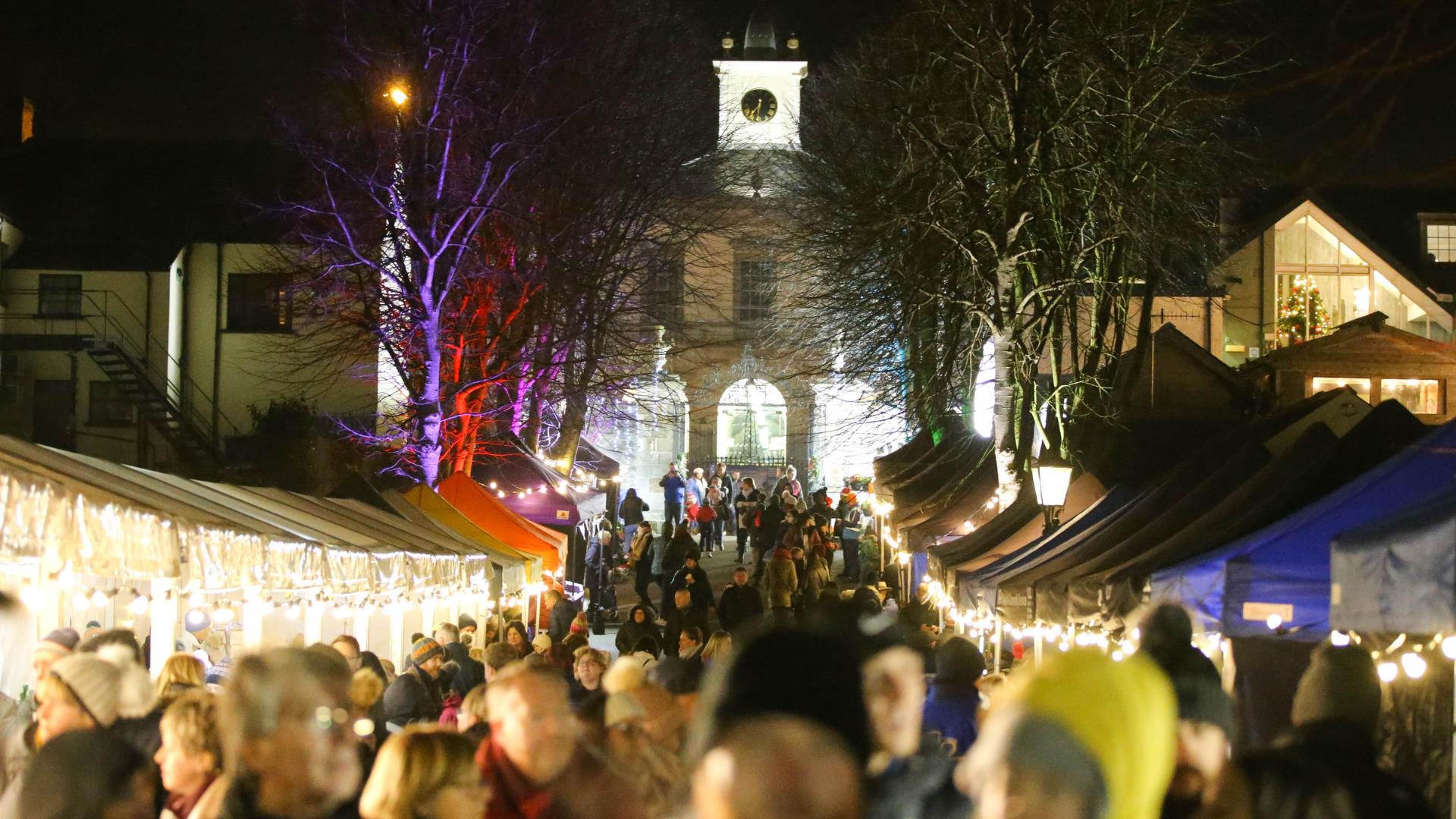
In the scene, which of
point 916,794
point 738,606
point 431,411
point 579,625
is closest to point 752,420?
point 431,411

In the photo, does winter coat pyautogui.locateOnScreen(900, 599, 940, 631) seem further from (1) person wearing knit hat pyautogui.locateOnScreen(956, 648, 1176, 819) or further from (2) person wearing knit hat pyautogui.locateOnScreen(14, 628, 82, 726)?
(1) person wearing knit hat pyautogui.locateOnScreen(956, 648, 1176, 819)

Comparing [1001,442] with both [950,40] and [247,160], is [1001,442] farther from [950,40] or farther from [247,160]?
[247,160]

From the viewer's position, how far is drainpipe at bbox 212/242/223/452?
40.4m

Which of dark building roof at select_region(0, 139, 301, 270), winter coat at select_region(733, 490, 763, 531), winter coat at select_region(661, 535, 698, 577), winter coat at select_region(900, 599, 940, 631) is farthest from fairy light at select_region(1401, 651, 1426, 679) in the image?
dark building roof at select_region(0, 139, 301, 270)

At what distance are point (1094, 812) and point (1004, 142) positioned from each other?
19.3 metres

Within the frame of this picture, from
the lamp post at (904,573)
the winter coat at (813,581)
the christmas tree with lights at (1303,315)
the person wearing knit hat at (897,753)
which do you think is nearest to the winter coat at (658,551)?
Answer: the lamp post at (904,573)

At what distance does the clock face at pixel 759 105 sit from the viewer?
63.2 m

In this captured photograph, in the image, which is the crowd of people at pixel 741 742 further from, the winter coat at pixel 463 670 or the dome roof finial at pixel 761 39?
the dome roof finial at pixel 761 39

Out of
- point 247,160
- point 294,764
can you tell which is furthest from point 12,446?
point 247,160

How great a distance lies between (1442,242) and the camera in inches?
1693

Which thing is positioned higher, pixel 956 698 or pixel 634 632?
pixel 956 698

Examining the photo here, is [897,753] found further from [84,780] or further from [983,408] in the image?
[983,408]

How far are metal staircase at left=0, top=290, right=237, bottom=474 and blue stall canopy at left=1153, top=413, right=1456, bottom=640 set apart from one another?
32.0 metres

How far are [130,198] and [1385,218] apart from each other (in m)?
33.7
